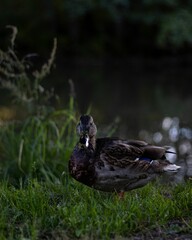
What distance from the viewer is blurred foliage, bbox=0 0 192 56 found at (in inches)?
819

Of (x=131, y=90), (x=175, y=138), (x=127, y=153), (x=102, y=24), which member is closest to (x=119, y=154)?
(x=127, y=153)

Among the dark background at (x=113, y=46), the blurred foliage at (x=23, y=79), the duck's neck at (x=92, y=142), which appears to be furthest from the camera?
the dark background at (x=113, y=46)

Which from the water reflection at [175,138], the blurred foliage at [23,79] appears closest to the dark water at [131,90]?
the water reflection at [175,138]

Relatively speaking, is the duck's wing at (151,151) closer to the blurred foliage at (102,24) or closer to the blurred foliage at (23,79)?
the blurred foliage at (23,79)

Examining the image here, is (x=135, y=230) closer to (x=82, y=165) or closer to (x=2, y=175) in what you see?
(x=82, y=165)

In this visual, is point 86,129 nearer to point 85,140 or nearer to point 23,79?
point 85,140

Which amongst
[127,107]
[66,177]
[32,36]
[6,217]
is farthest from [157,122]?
[32,36]

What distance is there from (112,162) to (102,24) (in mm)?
19830

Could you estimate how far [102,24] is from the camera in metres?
23.9

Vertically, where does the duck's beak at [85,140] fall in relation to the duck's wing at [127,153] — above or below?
above

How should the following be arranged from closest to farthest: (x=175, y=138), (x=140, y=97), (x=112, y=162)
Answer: (x=112, y=162) < (x=175, y=138) < (x=140, y=97)

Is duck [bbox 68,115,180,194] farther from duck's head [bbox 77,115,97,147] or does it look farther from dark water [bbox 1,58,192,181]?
dark water [bbox 1,58,192,181]

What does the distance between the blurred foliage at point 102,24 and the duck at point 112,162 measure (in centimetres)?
1562

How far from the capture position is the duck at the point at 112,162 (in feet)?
14.5
